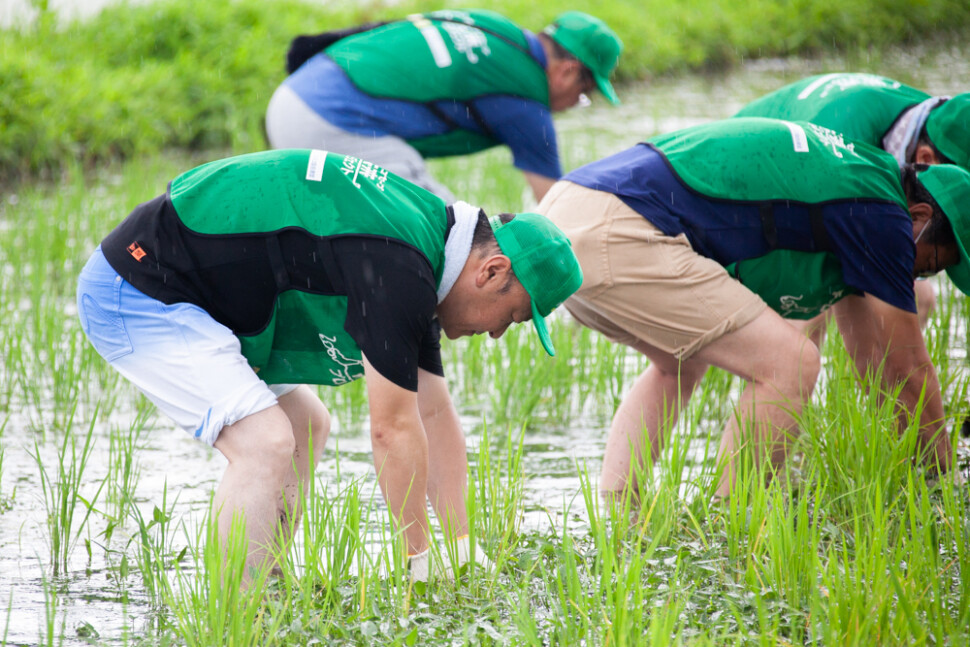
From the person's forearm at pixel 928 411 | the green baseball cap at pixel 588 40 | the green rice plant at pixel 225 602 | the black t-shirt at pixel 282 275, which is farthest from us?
the green baseball cap at pixel 588 40

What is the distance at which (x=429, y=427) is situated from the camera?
2.95 metres

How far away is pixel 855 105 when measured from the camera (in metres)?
3.78

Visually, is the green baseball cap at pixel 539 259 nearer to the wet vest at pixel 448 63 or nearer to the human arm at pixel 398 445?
the human arm at pixel 398 445

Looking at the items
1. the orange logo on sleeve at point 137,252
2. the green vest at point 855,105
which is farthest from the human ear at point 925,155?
the orange logo on sleeve at point 137,252

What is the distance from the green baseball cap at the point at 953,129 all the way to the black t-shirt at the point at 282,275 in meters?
2.06

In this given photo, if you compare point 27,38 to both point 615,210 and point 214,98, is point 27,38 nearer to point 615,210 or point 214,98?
point 214,98

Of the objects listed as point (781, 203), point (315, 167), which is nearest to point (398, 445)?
point (315, 167)

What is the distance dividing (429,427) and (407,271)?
67 cm

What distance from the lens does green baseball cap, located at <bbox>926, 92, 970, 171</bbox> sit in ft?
11.8

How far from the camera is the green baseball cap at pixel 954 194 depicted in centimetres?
309

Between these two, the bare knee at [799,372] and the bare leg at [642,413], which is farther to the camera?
the bare leg at [642,413]

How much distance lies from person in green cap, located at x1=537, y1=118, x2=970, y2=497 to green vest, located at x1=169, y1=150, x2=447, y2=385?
76 cm

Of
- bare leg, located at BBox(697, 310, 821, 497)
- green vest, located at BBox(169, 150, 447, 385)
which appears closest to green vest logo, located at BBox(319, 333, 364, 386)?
green vest, located at BBox(169, 150, 447, 385)

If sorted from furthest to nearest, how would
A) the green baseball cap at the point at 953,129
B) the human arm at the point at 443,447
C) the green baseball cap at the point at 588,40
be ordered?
1. the green baseball cap at the point at 588,40
2. the green baseball cap at the point at 953,129
3. the human arm at the point at 443,447
